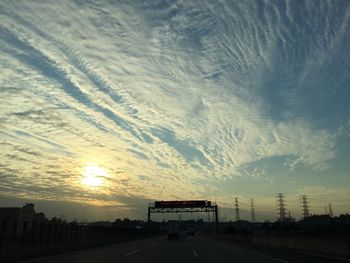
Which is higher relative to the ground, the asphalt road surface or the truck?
the truck

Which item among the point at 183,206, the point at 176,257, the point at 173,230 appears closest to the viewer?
the point at 176,257

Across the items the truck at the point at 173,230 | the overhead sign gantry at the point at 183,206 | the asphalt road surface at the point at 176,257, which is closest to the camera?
the asphalt road surface at the point at 176,257

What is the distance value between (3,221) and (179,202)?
9308cm

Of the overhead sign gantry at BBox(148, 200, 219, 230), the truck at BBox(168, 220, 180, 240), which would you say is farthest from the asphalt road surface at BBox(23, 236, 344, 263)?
the overhead sign gantry at BBox(148, 200, 219, 230)

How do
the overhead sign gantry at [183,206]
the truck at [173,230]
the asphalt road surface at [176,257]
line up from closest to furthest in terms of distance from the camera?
the asphalt road surface at [176,257], the truck at [173,230], the overhead sign gantry at [183,206]

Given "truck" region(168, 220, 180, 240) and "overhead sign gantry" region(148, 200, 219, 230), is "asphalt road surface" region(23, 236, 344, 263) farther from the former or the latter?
"overhead sign gantry" region(148, 200, 219, 230)

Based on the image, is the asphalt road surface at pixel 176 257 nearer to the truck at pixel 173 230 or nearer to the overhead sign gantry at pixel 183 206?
the truck at pixel 173 230

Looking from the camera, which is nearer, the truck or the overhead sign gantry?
the truck


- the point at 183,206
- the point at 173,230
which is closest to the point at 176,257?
the point at 173,230

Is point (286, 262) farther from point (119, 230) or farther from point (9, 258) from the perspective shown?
point (119, 230)

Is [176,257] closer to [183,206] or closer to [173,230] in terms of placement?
[173,230]

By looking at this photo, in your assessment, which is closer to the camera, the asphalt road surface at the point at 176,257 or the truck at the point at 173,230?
the asphalt road surface at the point at 176,257

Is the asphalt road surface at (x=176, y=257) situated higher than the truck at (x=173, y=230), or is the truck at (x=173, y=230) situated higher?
the truck at (x=173, y=230)

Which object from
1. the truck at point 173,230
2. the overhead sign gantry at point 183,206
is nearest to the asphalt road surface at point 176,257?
the truck at point 173,230
